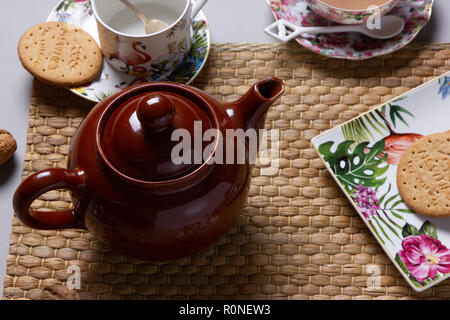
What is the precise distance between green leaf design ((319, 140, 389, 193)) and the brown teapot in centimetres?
19

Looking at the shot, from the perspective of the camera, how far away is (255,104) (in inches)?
24.7

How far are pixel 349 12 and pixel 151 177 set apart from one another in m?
0.46

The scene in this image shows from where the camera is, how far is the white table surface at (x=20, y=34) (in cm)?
84

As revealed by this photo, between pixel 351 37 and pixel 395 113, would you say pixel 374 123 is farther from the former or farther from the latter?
pixel 351 37

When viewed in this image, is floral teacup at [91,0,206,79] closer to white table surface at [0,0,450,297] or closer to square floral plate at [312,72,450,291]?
white table surface at [0,0,450,297]

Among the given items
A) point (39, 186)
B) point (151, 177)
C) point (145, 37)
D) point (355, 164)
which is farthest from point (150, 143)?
point (355, 164)

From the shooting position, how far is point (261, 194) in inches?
32.0

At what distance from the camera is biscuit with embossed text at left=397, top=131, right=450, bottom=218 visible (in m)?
0.76

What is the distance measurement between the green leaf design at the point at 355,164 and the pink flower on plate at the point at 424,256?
3.9 inches

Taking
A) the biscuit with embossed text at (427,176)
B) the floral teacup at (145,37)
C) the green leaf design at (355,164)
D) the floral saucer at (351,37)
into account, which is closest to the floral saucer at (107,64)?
the floral teacup at (145,37)

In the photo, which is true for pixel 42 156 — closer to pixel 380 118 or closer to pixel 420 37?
pixel 380 118

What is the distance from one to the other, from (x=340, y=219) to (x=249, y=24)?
0.38 meters

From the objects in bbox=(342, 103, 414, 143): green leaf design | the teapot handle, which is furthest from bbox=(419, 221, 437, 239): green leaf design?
the teapot handle
